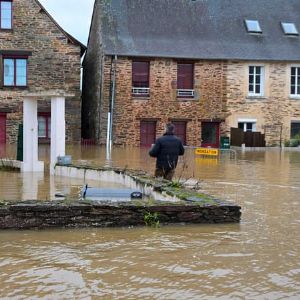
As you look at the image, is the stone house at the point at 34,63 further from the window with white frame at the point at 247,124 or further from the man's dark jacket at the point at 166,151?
the man's dark jacket at the point at 166,151

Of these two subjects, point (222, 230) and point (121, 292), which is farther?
point (222, 230)

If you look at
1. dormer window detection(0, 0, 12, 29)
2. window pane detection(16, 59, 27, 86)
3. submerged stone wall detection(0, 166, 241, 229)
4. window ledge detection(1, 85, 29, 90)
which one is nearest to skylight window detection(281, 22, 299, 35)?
window pane detection(16, 59, 27, 86)

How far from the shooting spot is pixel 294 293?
5.73 m

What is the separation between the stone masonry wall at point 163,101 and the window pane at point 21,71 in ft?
14.7

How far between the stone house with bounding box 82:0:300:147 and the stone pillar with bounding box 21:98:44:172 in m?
15.7

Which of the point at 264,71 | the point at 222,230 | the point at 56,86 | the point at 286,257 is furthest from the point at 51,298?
the point at 264,71

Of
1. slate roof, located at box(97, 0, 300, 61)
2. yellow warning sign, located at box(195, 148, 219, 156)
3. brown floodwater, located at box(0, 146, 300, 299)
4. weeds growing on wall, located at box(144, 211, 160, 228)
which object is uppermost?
slate roof, located at box(97, 0, 300, 61)

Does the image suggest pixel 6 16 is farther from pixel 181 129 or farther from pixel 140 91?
pixel 181 129

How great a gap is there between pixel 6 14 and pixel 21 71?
3.26 meters

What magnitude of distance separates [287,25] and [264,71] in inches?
154

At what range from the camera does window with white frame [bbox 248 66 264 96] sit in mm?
36188

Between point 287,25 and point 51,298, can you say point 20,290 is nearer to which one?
point 51,298

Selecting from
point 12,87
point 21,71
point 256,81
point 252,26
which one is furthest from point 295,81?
point 12,87

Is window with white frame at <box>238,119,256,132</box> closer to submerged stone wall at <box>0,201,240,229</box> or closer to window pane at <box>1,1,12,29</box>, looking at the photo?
window pane at <box>1,1,12,29</box>
